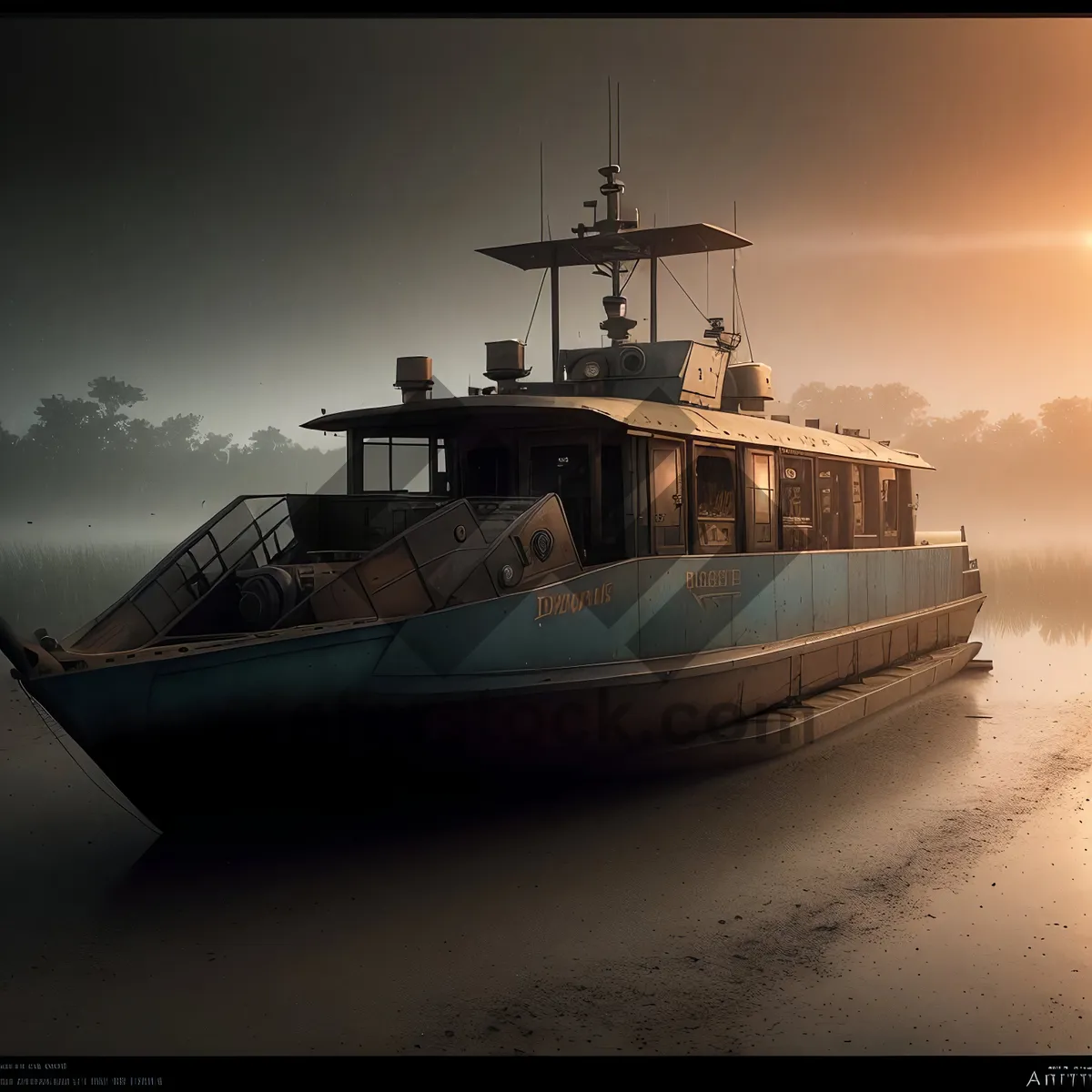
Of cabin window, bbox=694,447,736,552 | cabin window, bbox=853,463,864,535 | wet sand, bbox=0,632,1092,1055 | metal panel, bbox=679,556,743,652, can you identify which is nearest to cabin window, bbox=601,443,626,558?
metal panel, bbox=679,556,743,652

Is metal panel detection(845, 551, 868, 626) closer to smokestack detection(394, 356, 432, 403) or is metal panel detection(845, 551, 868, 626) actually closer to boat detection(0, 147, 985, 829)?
boat detection(0, 147, 985, 829)

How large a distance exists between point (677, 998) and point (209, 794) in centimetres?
318

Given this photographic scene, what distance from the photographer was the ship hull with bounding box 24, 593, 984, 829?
610cm

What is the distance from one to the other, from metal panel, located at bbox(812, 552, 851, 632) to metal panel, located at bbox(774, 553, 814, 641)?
14 centimetres

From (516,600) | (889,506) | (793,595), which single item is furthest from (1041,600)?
(516,600)

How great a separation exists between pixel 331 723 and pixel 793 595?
5.45 m

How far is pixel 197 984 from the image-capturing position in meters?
5.15

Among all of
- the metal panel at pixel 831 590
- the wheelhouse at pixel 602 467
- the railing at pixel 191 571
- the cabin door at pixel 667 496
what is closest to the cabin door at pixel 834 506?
the metal panel at pixel 831 590

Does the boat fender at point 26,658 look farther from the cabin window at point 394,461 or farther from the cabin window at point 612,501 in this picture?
the cabin window at point 612,501

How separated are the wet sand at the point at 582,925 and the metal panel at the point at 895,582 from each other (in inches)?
153

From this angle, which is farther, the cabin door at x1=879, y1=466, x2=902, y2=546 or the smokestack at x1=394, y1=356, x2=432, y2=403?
the cabin door at x1=879, y1=466, x2=902, y2=546
